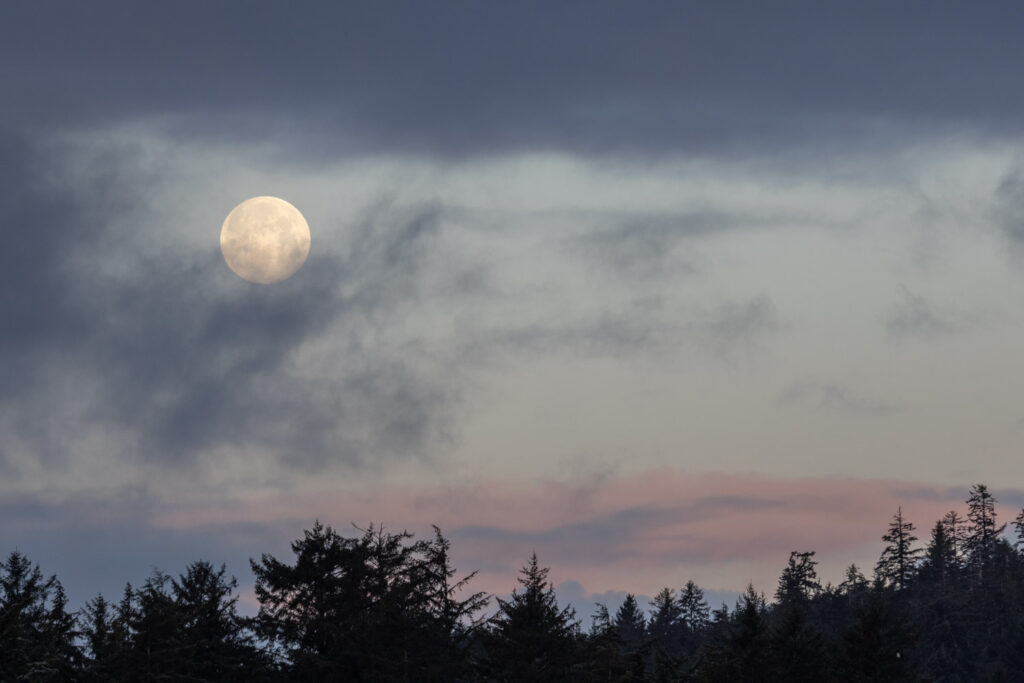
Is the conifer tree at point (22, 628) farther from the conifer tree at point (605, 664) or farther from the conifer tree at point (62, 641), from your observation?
the conifer tree at point (605, 664)

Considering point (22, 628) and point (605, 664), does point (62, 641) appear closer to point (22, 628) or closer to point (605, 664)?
point (22, 628)

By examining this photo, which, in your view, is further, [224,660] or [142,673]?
[224,660]

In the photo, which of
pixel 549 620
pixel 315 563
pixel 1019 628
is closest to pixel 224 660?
pixel 315 563

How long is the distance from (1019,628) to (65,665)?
15652 cm

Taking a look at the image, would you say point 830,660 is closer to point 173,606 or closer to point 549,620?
point 549,620

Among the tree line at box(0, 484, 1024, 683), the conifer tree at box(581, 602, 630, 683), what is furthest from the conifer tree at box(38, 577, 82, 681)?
the conifer tree at box(581, 602, 630, 683)

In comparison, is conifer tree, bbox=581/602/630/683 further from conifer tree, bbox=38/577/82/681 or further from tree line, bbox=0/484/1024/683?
conifer tree, bbox=38/577/82/681

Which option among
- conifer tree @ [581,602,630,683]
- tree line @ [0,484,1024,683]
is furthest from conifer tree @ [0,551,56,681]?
conifer tree @ [581,602,630,683]

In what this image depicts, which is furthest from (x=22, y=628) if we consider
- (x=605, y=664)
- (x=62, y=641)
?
(x=605, y=664)

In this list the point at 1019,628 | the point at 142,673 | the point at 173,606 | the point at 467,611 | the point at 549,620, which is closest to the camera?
the point at 142,673

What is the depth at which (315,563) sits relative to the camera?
8906cm

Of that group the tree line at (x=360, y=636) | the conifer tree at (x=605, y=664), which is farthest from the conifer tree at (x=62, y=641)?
the conifer tree at (x=605, y=664)

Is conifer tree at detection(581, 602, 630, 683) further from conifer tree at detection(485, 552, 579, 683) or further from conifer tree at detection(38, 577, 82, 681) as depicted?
conifer tree at detection(38, 577, 82, 681)

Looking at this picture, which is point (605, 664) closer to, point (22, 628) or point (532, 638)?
point (532, 638)
